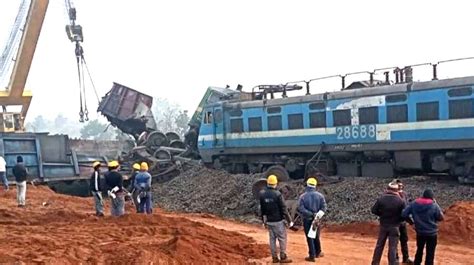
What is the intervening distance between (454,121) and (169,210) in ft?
31.5

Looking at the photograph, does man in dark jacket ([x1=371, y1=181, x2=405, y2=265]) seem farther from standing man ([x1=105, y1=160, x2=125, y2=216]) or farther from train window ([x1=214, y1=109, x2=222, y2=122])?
train window ([x1=214, y1=109, x2=222, y2=122])

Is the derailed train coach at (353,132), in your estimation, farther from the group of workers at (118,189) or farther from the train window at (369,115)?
the group of workers at (118,189)

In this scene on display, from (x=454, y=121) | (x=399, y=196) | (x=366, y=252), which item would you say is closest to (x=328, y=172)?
(x=454, y=121)

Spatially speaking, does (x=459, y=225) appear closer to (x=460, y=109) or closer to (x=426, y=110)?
(x=460, y=109)

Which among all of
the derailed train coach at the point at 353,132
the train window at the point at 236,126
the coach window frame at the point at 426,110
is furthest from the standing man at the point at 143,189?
the train window at the point at 236,126

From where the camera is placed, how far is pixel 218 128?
25.0 m

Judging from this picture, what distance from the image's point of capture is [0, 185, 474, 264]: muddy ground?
10.6m

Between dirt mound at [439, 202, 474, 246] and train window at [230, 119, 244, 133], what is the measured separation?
35.1 feet

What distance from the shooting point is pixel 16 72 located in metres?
30.5

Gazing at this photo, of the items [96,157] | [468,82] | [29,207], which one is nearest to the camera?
[468,82]

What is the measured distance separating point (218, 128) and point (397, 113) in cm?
828

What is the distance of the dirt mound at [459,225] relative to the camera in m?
13.6

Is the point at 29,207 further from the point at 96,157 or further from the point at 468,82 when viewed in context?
the point at 468,82

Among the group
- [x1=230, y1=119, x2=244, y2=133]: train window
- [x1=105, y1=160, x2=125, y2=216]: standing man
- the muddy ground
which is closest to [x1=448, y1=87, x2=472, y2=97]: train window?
the muddy ground
